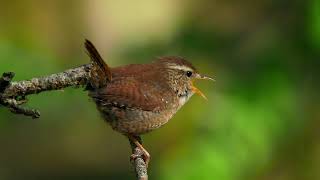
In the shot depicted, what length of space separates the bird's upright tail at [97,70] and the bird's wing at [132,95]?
4 cm

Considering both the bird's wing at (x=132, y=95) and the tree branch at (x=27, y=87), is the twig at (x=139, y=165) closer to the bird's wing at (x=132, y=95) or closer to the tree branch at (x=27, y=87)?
the tree branch at (x=27, y=87)

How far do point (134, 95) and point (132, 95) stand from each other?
0.01m

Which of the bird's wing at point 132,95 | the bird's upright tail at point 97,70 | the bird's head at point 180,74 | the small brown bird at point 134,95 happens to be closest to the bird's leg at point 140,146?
the small brown bird at point 134,95

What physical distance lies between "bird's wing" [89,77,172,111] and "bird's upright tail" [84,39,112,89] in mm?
42

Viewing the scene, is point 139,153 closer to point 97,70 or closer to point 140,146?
point 140,146

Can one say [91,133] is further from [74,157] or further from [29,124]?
[29,124]

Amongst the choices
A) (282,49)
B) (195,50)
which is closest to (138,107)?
(195,50)

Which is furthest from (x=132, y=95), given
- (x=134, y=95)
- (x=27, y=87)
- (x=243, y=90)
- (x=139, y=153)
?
(x=27, y=87)

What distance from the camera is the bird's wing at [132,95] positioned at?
3.89 m

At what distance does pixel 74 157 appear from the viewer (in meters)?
10.9

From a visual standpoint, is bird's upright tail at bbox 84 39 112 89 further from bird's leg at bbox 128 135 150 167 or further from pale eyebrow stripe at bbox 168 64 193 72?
pale eyebrow stripe at bbox 168 64 193 72

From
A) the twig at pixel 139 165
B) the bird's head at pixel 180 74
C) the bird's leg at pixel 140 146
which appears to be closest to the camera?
the twig at pixel 139 165

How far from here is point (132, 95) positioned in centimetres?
402

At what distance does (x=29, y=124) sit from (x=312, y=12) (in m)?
6.91
